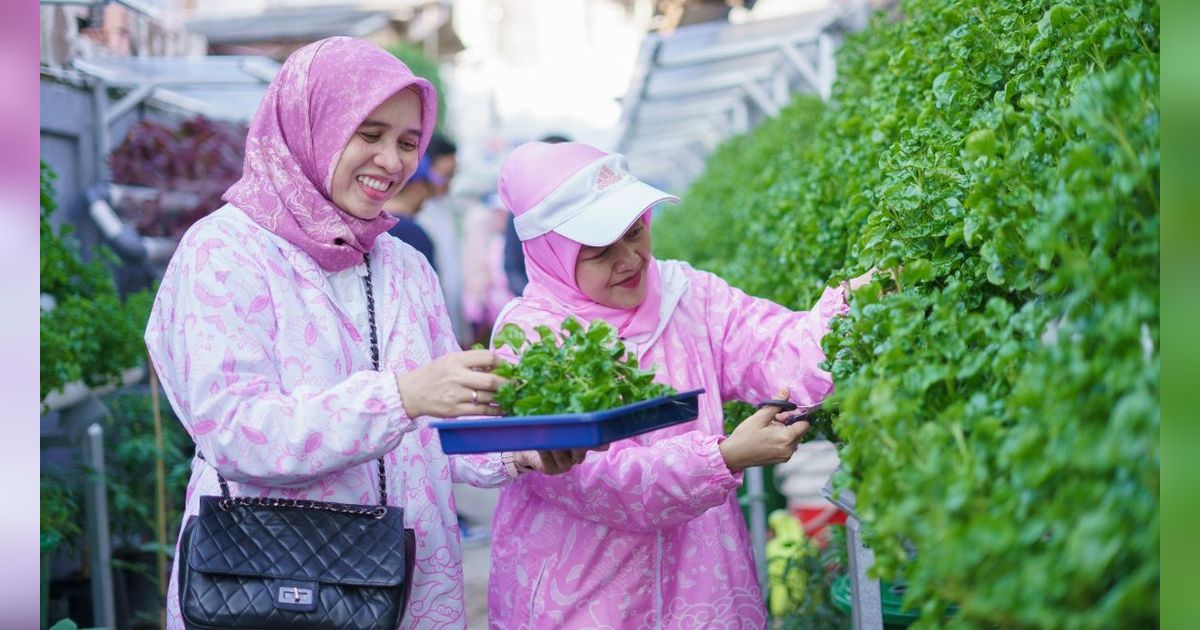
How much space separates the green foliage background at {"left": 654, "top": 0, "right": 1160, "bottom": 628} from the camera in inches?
44.5

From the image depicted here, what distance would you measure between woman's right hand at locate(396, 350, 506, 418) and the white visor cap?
0.51 meters

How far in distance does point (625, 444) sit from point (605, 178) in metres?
0.58

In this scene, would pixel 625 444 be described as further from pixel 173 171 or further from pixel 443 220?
pixel 443 220

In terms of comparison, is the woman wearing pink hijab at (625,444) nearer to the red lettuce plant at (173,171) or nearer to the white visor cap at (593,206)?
the white visor cap at (593,206)

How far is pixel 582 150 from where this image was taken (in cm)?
274

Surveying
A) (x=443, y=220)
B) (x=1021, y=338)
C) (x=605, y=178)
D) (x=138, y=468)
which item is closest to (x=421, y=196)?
(x=138, y=468)

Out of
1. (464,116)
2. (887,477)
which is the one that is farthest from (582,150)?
(464,116)

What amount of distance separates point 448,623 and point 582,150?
1061mm

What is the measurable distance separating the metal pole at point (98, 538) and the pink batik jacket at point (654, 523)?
7.73ft

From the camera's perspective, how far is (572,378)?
220 cm

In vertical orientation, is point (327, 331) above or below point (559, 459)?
above

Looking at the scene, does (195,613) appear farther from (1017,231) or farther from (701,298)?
(1017,231)

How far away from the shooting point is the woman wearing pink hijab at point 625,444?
2545 mm

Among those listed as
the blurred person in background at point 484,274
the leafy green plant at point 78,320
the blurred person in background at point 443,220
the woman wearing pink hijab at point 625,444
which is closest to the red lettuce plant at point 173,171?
the blurred person in background at point 443,220
